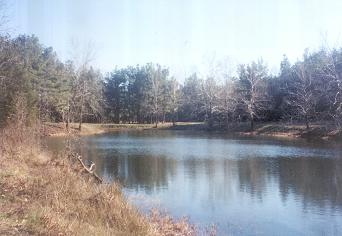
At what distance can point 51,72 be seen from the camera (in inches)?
2286

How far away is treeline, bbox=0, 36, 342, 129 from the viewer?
52.2 metres

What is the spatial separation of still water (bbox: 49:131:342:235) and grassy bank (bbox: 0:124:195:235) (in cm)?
261

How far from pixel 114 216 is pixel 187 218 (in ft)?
13.4

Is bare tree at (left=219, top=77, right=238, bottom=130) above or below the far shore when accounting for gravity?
above

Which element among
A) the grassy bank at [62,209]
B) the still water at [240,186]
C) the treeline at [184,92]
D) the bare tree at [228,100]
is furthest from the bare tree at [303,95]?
the grassy bank at [62,209]

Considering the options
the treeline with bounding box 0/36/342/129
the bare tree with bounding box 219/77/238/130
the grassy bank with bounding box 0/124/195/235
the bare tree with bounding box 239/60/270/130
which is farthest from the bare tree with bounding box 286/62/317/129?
the grassy bank with bounding box 0/124/195/235

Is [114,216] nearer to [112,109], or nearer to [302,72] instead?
[302,72]

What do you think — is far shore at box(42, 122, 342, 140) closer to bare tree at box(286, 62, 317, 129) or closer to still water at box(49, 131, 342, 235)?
bare tree at box(286, 62, 317, 129)

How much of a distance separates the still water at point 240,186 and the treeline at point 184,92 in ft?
48.9

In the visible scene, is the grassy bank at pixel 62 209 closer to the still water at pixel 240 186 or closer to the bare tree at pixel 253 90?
the still water at pixel 240 186

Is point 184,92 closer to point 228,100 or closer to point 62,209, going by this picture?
point 228,100

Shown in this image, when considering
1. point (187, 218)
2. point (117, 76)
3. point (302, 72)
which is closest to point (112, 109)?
point (117, 76)

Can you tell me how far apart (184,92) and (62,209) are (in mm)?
78241

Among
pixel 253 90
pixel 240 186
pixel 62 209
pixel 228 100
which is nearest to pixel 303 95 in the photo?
pixel 253 90
